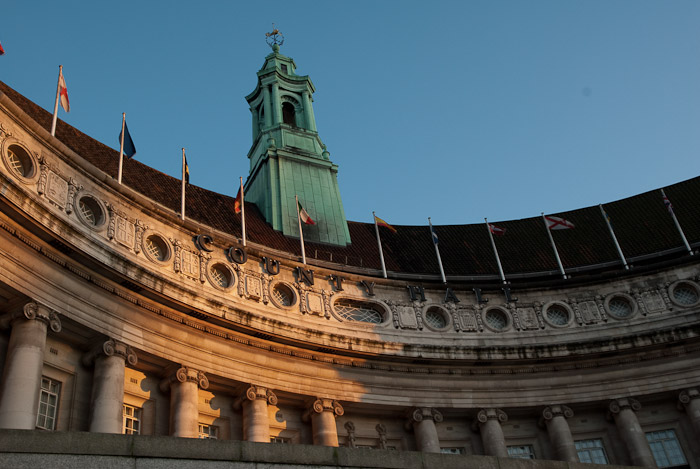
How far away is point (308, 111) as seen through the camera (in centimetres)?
5669

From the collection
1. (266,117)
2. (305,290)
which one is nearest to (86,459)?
(305,290)

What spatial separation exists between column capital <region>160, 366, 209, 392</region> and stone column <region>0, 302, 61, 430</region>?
5.29 m

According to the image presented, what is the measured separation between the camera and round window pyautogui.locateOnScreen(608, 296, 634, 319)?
39281mm

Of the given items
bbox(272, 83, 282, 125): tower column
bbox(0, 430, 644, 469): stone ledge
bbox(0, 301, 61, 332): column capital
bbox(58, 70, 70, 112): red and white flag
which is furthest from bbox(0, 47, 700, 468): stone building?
bbox(0, 430, 644, 469): stone ledge

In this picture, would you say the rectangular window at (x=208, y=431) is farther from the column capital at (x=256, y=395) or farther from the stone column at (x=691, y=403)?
the stone column at (x=691, y=403)

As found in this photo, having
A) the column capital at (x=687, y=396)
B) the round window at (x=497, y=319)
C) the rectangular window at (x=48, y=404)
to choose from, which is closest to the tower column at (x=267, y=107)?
the round window at (x=497, y=319)

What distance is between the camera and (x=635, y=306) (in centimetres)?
3925

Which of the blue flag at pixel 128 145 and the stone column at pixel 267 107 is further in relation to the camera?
the stone column at pixel 267 107

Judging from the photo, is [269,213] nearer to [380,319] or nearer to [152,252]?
[380,319]

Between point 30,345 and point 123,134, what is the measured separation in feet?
41.6

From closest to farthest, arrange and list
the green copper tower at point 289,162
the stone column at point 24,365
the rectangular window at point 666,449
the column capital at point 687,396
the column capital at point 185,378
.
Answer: the stone column at point 24,365 → the column capital at point 185,378 → the rectangular window at point 666,449 → the column capital at point 687,396 → the green copper tower at point 289,162

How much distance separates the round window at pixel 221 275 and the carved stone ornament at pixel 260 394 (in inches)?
189

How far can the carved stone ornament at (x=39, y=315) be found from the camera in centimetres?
2423

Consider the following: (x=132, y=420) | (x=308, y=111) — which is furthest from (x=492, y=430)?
(x=308, y=111)
